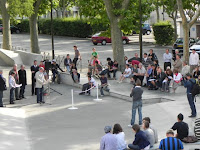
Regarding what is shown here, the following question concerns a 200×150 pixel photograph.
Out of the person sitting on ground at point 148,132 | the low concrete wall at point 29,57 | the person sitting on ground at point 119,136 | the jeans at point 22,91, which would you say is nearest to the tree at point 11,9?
the low concrete wall at point 29,57

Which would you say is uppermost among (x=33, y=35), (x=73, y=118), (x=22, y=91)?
(x=33, y=35)

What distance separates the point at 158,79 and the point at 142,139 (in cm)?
984

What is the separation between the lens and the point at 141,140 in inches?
507

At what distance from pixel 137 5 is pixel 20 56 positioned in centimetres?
987

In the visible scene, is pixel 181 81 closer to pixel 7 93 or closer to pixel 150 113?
pixel 150 113

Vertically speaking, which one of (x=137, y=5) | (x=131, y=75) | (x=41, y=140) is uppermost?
(x=137, y=5)

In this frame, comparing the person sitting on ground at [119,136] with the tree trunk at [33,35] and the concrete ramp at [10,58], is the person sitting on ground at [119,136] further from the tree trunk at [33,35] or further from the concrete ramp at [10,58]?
the tree trunk at [33,35]

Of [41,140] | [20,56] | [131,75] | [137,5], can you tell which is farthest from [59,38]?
[41,140]

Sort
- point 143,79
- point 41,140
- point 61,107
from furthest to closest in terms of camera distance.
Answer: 1. point 143,79
2. point 61,107
3. point 41,140

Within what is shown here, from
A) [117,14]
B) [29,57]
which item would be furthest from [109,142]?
[29,57]

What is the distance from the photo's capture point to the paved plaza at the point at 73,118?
15352 millimetres

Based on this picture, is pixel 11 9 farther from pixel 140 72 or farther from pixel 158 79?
pixel 158 79

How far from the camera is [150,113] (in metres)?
18.6

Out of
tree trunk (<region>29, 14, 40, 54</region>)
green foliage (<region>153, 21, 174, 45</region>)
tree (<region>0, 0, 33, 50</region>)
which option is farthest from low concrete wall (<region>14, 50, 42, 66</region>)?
green foliage (<region>153, 21, 174, 45</region>)
